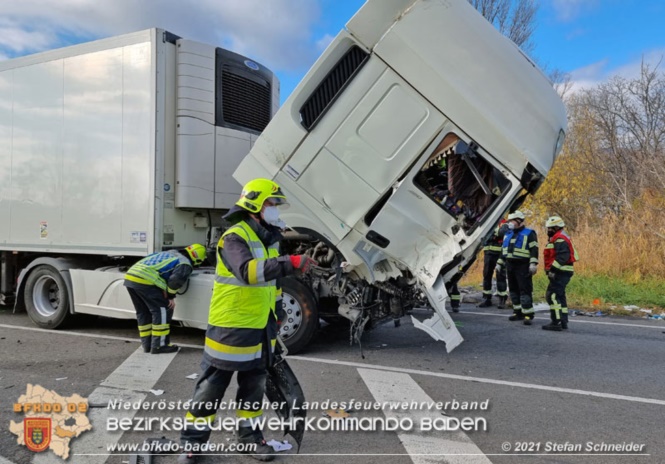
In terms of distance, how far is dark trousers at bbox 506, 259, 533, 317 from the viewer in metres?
7.88

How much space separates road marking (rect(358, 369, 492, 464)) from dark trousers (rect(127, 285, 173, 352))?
251cm

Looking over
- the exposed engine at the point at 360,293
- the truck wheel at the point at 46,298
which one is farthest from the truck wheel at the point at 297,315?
the truck wheel at the point at 46,298

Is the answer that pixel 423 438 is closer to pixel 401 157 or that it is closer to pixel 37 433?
pixel 401 157

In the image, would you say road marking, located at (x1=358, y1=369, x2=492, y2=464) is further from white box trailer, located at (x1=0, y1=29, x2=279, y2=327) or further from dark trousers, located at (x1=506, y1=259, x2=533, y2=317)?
dark trousers, located at (x1=506, y1=259, x2=533, y2=317)

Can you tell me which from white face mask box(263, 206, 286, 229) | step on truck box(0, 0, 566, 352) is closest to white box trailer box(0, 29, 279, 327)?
step on truck box(0, 0, 566, 352)

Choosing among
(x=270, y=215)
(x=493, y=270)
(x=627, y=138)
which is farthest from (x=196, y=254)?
(x=627, y=138)

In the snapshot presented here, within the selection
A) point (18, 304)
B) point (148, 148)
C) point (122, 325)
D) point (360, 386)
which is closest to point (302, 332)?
point (360, 386)

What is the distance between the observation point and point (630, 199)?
47.8ft

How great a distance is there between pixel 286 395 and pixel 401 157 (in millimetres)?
2591

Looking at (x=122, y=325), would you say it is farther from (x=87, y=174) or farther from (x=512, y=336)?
(x=512, y=336)

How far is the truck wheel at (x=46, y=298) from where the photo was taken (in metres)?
6.76

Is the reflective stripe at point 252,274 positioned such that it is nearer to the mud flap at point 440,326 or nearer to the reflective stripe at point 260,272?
the reflective stripe at point 260,272

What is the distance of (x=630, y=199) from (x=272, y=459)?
14.9 meters

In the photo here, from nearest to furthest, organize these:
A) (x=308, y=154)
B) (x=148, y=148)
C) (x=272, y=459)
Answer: (x=272, y=459) < (x=308, y=154) < (x=148, y=148)
